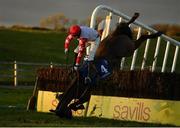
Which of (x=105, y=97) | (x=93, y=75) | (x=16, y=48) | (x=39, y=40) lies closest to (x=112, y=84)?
(x=105, y=97)

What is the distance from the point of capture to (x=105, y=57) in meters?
11.0

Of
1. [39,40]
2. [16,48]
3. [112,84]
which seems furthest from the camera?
[39,40]

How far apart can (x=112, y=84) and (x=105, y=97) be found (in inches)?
Result: 12.5

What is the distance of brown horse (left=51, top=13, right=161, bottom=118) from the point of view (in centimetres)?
1105

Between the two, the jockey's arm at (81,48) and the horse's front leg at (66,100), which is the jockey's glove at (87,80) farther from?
the jockey's arm at (81,48)

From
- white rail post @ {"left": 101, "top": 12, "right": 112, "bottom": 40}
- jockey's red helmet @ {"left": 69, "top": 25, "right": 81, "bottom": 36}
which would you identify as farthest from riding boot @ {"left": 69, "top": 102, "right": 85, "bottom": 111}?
white rail post @ {"left": 101, "top": 12, "right": 112, "bottom": 40}

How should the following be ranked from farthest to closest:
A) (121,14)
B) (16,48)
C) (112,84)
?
(16,48) < (121,14) < (112,84)

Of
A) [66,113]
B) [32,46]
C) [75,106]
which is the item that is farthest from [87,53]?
[32,46]

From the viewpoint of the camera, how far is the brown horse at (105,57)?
36.3 feet

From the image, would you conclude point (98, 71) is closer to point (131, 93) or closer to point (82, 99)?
point (82, 99)

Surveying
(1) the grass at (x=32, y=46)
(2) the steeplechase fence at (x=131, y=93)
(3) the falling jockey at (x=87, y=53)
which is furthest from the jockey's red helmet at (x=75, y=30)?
(1) the grass at (x=32, y=46)

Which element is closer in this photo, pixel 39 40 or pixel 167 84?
pixel 167 84

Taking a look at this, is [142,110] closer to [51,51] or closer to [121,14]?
[121,14]

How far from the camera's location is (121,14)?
42.4 ft
